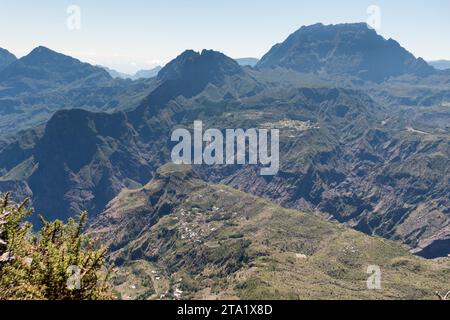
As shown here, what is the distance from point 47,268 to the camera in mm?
32812

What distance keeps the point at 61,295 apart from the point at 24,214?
12.3m

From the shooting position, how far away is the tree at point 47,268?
107ft

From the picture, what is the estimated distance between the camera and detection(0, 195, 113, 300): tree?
32.8 metres
